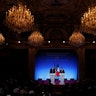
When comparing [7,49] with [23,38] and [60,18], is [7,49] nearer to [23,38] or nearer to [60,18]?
[23,38]

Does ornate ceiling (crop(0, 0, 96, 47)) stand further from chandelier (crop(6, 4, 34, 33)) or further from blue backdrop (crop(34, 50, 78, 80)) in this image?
chandelier (crop(6, 4, 34, 33))

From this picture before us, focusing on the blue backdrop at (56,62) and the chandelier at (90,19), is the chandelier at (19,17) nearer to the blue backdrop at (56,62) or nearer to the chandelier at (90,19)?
the chandelier at (90,19)

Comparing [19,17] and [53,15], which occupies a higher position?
[53,15]

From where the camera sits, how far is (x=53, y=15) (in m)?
19.1

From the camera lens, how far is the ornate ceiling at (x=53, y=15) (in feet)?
52.6

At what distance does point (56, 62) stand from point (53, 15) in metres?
5.62

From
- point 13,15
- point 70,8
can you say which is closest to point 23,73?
point 70,8

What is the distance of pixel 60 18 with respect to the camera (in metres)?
19.7

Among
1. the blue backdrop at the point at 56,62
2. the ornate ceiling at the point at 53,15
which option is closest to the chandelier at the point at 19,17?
the ornate ceiling at the point at 53,15

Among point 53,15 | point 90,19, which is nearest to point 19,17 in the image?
point 90,19

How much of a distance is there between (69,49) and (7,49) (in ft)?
14.8

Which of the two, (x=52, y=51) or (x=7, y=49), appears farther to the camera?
(x=52, y=51)

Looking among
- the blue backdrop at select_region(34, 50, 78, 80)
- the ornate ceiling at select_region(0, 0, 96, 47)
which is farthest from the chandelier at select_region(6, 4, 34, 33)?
the blue backdrop at select_region(34, 50, 78, 80)

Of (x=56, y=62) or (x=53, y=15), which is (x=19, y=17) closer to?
(x=53, y=15)
